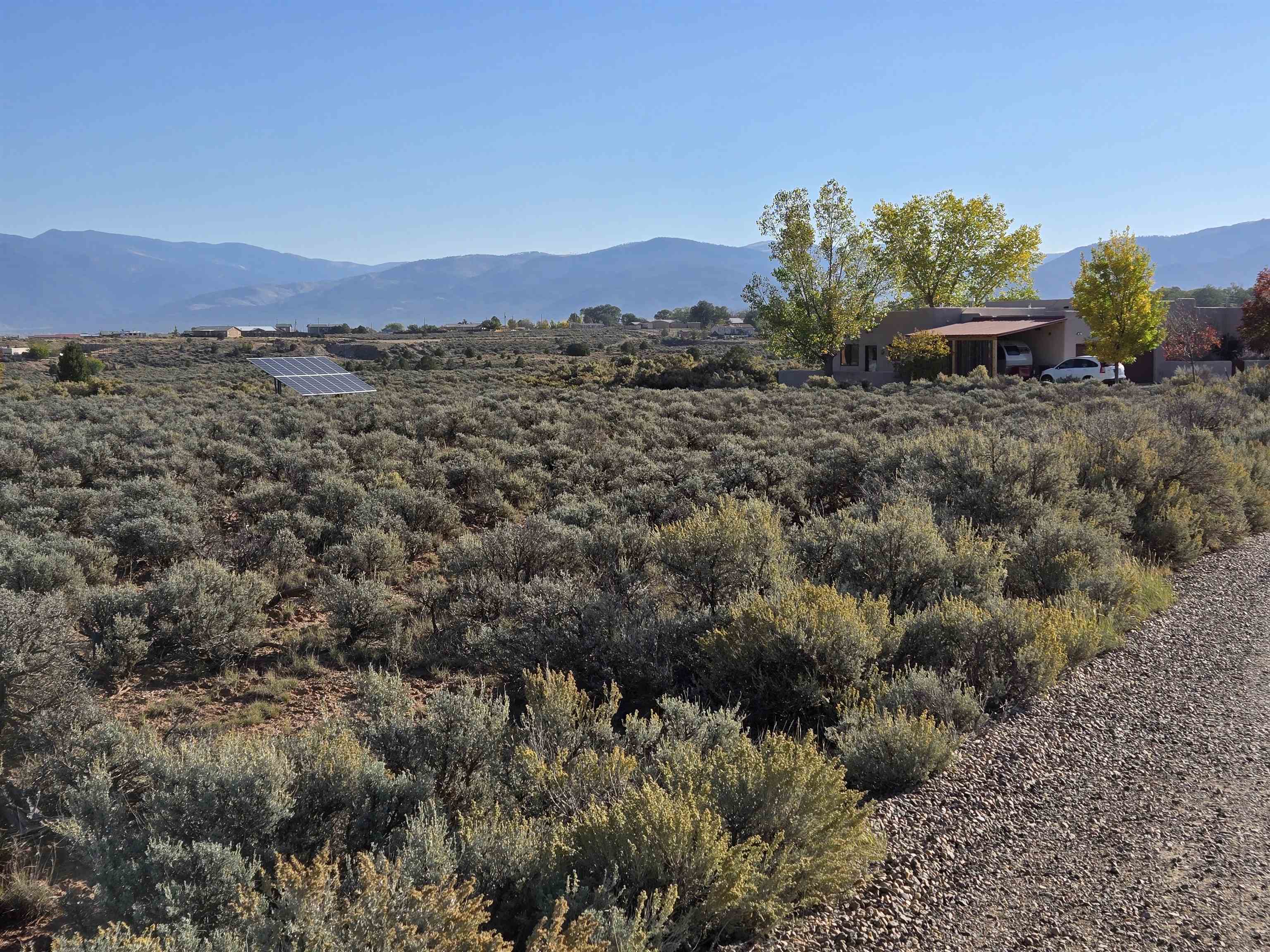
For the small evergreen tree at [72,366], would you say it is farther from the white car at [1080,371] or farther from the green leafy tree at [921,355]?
the white car at [1080,371]

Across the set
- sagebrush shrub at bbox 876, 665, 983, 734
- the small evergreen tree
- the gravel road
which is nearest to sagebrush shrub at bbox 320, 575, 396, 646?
sagebrush shrub at bbox 876, 665, 983, 734

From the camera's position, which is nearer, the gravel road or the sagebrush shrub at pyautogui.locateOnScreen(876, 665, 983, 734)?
the gravel road

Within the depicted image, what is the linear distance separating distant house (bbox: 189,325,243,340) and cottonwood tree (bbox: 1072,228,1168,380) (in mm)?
85020

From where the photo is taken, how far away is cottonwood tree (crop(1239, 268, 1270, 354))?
140 ft

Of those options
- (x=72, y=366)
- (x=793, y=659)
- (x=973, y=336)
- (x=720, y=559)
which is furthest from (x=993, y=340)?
(x=72, y=366)

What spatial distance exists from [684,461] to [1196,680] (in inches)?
365

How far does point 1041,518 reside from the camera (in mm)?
9164

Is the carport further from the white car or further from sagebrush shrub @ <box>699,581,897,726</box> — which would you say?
sagebrush shrub @ <box>699,581,897,726</box>

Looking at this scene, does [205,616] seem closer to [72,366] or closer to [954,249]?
[72,366]

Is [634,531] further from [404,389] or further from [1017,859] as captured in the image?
[404,389]

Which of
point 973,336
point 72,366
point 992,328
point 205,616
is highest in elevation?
point 72,366

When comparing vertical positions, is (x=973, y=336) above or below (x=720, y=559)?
above

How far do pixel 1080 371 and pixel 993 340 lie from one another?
4567 millimetres

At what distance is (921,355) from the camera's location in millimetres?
41156
